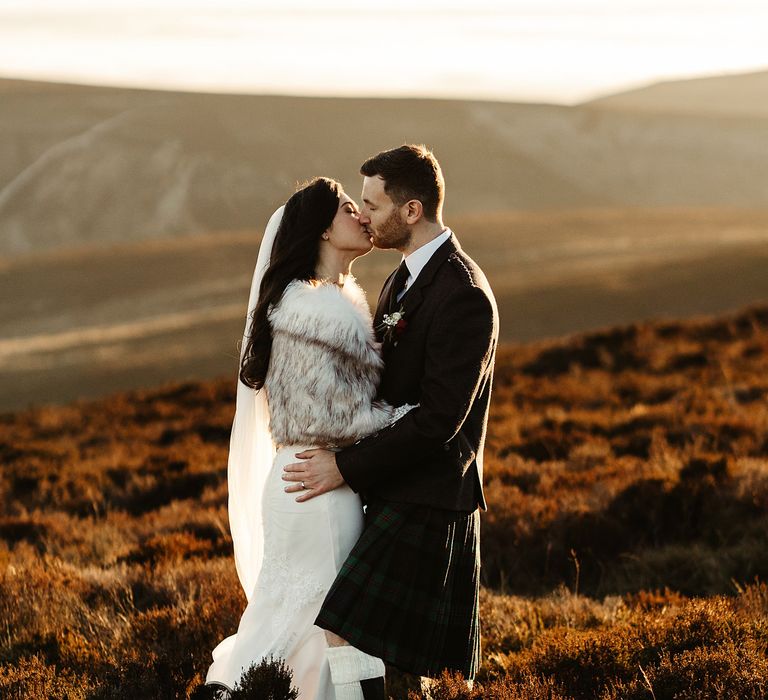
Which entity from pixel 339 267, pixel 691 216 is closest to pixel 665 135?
pixel 691 216

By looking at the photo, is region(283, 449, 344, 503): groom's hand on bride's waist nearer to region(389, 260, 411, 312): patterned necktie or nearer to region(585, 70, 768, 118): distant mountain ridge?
region(389, 260, 411, 312): patterned necktie

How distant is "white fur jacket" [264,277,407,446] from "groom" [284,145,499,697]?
0.29 feet

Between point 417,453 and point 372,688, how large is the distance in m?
0.94

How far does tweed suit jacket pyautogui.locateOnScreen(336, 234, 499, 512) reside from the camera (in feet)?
12.3

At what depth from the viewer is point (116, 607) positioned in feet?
19.9

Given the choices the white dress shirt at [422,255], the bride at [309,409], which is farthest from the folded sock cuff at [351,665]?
the white dress shirt at [422,255]

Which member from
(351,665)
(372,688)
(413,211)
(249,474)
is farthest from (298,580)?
(413,211)

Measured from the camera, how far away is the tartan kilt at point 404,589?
386 centimetres

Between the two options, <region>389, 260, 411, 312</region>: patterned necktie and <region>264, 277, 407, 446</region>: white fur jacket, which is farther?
<region>389, 260, 411, 312</region>: patterned necktie

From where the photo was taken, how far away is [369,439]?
12.6 feet

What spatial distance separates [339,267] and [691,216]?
59712 mm

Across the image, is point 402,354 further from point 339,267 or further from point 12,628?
point 12,628

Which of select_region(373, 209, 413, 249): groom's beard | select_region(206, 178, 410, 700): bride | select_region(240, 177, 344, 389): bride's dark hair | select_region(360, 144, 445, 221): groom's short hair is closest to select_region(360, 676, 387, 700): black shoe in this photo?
select_region(206, 178, 410, 700): bride

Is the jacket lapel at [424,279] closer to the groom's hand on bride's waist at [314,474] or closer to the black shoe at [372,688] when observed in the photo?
the groom's hand on bride's waist at [314,474]
